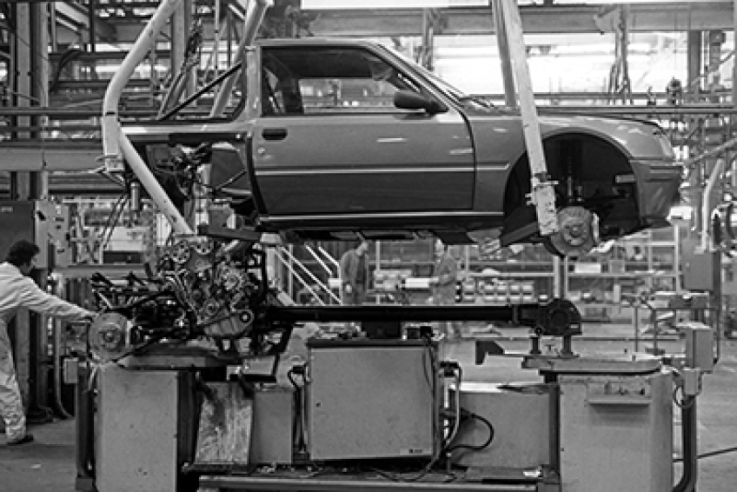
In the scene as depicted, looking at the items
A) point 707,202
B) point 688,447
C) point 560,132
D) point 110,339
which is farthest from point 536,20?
point 110,339

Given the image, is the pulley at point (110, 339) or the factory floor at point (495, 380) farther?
the factory floor at point (495, 380)

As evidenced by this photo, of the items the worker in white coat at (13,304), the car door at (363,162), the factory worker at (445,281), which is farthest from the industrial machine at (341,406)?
the factory worker at (445,281)

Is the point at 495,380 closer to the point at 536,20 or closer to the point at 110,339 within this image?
the point at 536,20

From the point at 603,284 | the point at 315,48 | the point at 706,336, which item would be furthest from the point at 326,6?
the point at 603,284

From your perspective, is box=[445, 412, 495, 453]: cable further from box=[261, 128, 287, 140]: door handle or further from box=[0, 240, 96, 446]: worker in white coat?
box=[0, 240, 96, 446]: worker in white coat

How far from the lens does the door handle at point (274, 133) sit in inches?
212

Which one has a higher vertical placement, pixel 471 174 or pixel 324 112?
pixel 324 112

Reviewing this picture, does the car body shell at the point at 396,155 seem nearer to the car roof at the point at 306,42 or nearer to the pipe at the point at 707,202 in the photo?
the car roof at the point at 306,42

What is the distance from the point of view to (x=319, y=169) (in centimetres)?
535

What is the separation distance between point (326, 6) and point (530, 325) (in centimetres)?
581

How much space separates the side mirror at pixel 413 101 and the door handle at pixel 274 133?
27.5 inches

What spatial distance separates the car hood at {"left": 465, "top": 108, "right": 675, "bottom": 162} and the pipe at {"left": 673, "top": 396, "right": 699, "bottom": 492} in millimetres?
1488

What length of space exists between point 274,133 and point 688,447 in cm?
302

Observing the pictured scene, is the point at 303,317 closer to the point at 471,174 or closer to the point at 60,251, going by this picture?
the point at 471,174
